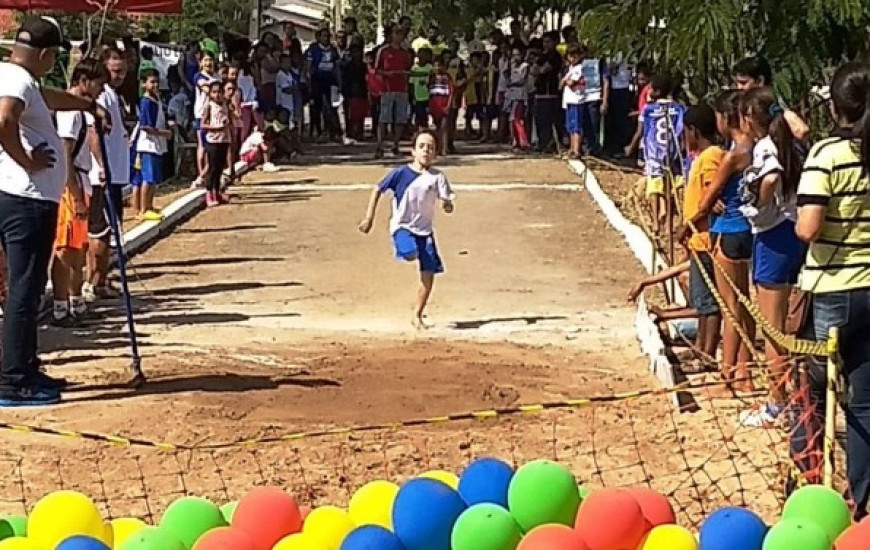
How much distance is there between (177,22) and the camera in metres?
46.9

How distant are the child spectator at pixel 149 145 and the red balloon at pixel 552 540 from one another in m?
12.2

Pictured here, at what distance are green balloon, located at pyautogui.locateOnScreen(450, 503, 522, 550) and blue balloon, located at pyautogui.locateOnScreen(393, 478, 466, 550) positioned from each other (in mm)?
75

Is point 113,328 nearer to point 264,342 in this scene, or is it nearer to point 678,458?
point 264,342

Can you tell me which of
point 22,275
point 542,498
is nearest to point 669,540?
point 542,498

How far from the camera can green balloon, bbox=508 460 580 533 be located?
4734 mm

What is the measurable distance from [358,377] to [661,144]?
5303 millimetres

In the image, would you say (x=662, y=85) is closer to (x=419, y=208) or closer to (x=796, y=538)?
(x=419, y=208)

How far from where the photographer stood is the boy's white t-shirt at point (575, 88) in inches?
957

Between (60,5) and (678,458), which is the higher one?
(60,5)

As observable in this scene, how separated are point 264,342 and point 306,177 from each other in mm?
12636

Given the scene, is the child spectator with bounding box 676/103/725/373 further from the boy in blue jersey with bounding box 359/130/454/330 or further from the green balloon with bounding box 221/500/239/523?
the green balloon with bounding box 221/500/239/523

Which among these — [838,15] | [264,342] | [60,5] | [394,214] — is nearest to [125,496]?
[264,342]

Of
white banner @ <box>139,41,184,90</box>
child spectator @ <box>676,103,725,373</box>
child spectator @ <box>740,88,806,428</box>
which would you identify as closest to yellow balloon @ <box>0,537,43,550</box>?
child spectator @ <box>740,88,806,428</box>

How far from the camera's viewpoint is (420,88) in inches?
1066
